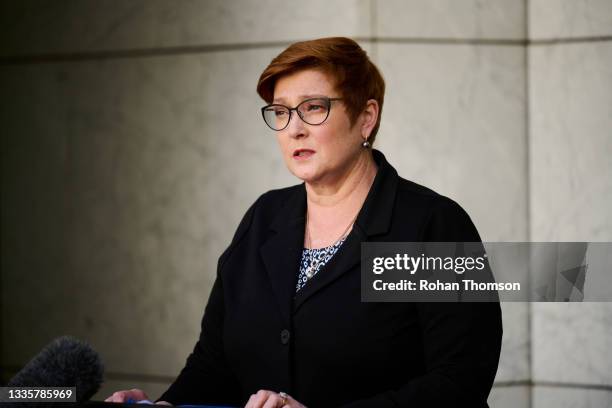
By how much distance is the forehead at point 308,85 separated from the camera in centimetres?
243

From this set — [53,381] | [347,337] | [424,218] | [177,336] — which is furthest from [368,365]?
[177,336]

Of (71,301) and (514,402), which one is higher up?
(71,301)

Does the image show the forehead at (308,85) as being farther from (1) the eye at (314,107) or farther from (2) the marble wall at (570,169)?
(2) the marble wall at (570,169)

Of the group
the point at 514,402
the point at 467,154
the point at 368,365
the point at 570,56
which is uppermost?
the point at 570,56

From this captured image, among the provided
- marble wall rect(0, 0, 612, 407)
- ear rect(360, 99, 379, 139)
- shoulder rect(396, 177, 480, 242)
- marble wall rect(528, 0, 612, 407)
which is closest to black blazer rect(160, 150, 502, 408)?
shoulder rect(396, 177, 480, 242)

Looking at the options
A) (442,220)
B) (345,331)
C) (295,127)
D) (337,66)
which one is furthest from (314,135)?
(345,331)

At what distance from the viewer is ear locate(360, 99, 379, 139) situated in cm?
255

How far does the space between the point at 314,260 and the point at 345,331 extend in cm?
30

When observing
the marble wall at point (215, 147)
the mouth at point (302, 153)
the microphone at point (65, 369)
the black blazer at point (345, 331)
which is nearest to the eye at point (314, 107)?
the mouth at point (302, 153)

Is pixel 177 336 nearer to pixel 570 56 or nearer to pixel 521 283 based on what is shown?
pixel 521 283

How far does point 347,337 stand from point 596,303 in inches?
108

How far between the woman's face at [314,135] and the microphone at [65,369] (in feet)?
3.10

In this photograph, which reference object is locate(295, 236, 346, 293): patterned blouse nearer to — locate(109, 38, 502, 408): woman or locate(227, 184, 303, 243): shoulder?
locate(109, 38, 502, 408): woman

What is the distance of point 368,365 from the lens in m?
2.25
